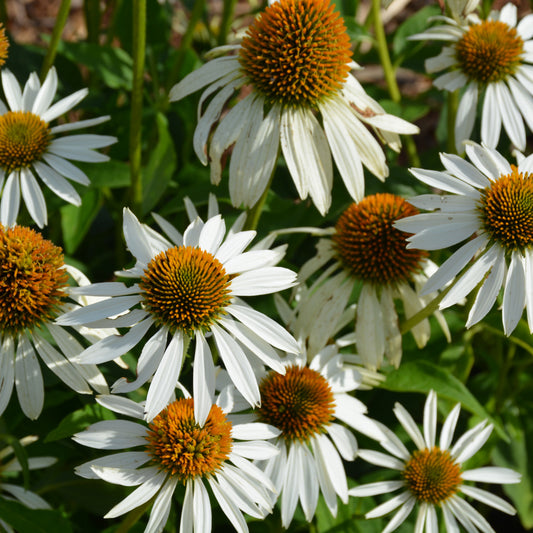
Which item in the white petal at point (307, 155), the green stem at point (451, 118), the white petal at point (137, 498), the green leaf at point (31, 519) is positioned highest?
the green stem at point (451, 118)

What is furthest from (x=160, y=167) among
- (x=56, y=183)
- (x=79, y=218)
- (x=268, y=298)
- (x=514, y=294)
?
(x=514, y=294)

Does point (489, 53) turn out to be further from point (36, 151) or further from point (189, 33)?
point (36, 151)

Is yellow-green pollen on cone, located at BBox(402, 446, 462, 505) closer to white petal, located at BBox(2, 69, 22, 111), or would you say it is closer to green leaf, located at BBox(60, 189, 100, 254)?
green leaf, located at BBox(60, 189, 100, 254)

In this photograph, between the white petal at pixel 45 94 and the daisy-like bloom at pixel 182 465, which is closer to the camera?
the daisy-like bloom at pixel 182 465

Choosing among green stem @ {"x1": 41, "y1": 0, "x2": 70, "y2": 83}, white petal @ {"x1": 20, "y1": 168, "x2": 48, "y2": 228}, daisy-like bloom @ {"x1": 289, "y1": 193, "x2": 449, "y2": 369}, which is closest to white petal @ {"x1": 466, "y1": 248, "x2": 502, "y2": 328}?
daisy-like bloom @ {"x1": 289, "y1": 193, "x2": 449, "y2": 369}

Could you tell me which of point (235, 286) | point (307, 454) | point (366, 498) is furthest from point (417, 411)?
point (235, 286)

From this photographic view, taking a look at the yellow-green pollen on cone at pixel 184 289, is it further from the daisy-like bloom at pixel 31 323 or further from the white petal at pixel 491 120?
the white petal at pixel 491 120

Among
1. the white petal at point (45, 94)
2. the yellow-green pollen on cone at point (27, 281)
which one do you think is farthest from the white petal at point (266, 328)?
the white petal at point (45, 94)
